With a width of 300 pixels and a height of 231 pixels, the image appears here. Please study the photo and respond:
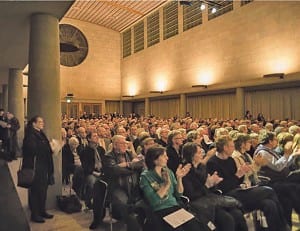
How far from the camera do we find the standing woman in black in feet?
14.4

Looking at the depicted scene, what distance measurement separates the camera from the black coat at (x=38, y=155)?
4.39 m

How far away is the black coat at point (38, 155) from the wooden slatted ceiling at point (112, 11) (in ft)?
54.2

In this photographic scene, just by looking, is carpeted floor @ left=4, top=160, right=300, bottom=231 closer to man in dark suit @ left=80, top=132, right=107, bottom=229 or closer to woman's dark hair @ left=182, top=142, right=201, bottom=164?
man in dark suit @ left=80, top=132, right=107, bottom=229

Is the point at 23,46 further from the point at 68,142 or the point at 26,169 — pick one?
the point at 26,169

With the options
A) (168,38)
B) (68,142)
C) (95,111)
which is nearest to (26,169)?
(68,142)

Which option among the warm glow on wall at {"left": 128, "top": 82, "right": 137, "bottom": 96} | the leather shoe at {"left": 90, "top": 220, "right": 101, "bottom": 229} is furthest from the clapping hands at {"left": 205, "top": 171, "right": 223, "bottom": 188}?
the warm glow on wall at {"left": 128, "top": 82, "right": 137, "bottom": 96}

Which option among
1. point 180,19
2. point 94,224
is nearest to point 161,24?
point 180,19

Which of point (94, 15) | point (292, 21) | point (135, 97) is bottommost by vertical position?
point (135, 97)

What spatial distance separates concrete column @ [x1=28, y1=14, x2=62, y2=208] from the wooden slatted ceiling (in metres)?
15.2

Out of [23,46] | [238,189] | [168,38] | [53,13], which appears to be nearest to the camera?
[238,189]

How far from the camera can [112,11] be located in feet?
71.0

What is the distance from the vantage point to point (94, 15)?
2266 cm

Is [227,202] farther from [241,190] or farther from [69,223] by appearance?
[69,223]

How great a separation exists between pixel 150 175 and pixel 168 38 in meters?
18.0
